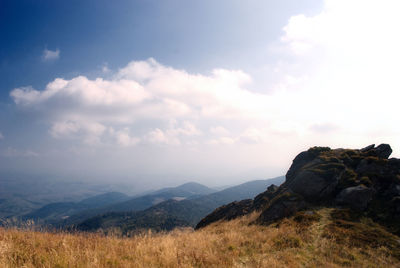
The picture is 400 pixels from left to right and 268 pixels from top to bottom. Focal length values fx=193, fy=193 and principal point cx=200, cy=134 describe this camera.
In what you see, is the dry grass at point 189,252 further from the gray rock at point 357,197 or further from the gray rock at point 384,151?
the gray rock at point 384,151

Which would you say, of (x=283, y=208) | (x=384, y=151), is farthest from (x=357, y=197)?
(x=384, y=151)

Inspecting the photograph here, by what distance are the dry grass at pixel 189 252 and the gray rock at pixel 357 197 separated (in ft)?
20.6

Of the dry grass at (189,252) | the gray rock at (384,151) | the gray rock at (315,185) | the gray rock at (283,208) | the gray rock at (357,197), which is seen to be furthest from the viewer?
the gray rock at (384,151)

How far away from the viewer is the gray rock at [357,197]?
16078mm

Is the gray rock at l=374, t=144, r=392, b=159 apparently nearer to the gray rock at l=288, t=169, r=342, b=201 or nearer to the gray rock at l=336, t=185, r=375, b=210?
the gray rock at l=288, t=169, r=342, b=201

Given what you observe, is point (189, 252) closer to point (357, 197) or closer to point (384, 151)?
point (357, 197)

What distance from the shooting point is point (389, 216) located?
1424cm

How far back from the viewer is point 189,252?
7.95 m

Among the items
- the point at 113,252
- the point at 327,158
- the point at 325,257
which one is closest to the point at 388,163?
the point at 327,158

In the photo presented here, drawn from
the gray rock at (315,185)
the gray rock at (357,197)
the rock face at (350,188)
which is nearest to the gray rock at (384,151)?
the rock face at (350,188)

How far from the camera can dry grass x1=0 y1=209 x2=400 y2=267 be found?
20.5 ft


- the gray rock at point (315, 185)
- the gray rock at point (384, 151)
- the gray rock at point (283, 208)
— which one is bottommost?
the gray rock at point (283, 208)

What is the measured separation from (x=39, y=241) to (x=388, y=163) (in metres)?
29.0

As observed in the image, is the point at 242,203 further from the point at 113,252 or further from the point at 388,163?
the point at 113,252
